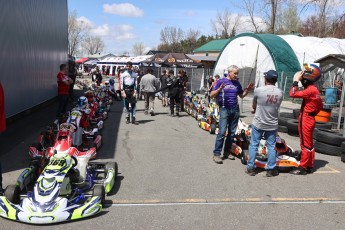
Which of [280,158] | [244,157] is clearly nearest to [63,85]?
[244,157]

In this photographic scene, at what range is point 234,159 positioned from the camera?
7.30m

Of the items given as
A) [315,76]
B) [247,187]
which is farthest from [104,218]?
[315,76]

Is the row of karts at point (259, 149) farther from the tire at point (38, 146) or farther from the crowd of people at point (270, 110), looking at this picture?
the tire at point (38, 146)

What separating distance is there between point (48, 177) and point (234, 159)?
4101 mm

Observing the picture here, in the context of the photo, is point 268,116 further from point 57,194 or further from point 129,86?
point 129,86

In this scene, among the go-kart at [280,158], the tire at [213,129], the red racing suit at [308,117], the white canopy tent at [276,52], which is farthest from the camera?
the white canopy tent at [276,52]

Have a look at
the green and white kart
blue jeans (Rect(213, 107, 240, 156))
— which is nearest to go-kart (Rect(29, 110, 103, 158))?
the green and white kart

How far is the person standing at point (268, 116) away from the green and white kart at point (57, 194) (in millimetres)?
2607

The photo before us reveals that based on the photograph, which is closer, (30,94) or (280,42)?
(30,94)

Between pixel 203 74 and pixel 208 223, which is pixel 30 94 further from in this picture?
pixel 203 74

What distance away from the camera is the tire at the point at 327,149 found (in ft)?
25.9

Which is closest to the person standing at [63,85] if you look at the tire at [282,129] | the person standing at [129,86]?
the person standing at [129,86]

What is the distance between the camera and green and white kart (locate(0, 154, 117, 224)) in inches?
161

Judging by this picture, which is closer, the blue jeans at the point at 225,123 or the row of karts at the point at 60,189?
the row of karts at the point at 60,189
